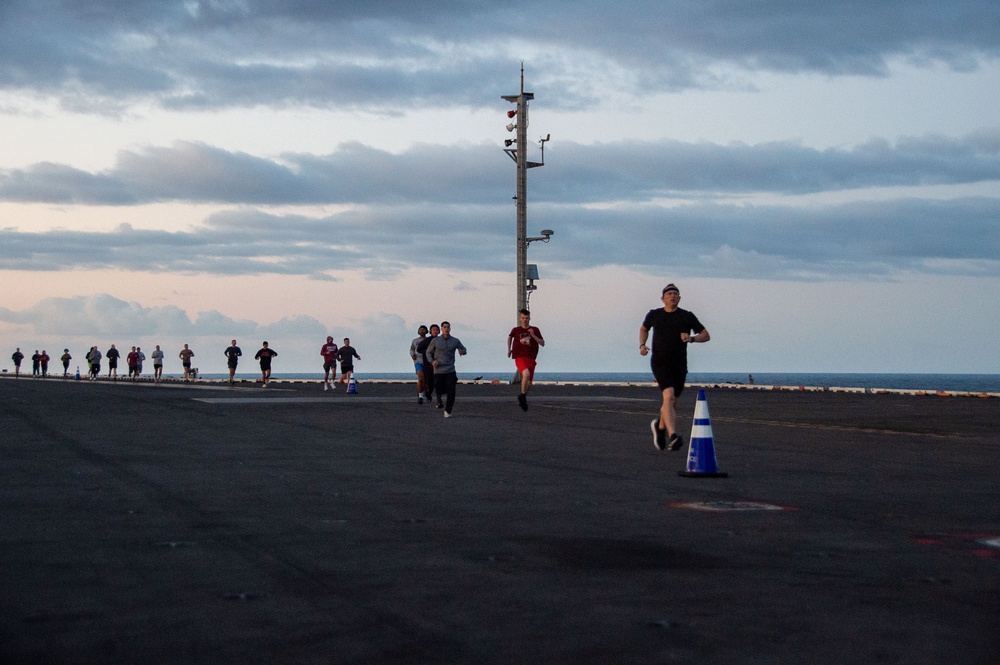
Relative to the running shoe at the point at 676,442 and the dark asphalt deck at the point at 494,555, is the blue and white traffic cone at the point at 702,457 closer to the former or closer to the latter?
the dark asphalt deck at the point at 494,555

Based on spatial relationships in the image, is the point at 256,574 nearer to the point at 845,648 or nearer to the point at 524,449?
A: the point at 845,648

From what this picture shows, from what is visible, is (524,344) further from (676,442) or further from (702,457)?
(702,457)

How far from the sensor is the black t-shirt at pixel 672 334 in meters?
15.4

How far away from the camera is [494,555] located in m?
6.98

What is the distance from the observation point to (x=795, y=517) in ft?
29.0

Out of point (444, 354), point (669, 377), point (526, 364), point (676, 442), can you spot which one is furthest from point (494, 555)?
point (526, 364)

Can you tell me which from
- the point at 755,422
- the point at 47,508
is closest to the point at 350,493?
the point at 47,508

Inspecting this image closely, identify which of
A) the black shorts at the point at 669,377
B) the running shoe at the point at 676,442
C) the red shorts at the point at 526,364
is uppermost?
the red shorts at the point at 526,364

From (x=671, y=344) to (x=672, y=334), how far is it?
4.8 inches

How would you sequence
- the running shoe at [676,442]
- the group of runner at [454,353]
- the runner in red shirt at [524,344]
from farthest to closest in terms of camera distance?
the runner in red shirt at [524,344] → the group of runner at [454,353] → the running shoe at [676,442]

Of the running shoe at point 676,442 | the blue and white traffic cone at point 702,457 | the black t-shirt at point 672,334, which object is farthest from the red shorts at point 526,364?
the blue and white traffic cone at point 702,457

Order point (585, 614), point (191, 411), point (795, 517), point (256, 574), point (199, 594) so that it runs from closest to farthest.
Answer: point (585, 614) < point (199, 594) < point (256, 574) < point (795, 517) < point (191, 411)

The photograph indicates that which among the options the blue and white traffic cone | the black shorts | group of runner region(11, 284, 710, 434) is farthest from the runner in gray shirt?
the blue and white traffic cone

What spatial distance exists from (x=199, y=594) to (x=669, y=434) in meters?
9.92
